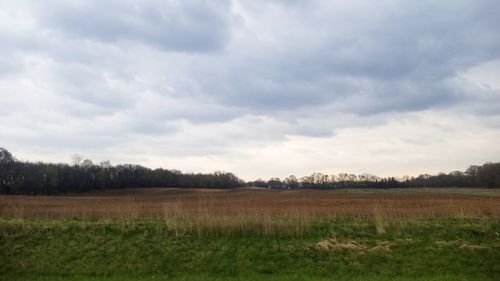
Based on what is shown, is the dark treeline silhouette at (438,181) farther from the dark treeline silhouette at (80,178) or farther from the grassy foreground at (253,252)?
the grassy foreground at (253,252)

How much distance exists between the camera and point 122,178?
139m

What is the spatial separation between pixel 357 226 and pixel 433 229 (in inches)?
121

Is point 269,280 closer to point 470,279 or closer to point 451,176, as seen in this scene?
point 470,279

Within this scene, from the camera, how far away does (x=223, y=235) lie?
818 inches

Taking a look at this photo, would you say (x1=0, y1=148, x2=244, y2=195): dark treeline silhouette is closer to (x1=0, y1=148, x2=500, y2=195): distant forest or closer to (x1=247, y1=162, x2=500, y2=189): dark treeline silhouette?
(x1=0, y1=148, x2=500, y2=195): distant forest

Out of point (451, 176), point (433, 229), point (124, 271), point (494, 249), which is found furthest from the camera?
point (451, 176)

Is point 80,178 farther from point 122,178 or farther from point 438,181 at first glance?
point 438,181

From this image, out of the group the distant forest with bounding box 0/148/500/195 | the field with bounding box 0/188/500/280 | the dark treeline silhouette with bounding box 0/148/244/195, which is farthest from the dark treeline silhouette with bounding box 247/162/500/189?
the field with bounding box 0/188/500/280

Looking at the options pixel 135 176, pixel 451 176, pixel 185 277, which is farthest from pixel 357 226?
pixel 451 176

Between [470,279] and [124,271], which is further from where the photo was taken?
[124,271]

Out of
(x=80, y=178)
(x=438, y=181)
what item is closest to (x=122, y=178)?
(x=80, y=178)

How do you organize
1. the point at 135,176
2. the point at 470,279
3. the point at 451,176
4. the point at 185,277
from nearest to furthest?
the point at 470,279 < the point at 185,277 < the point at 135,176 < the point at 451,176

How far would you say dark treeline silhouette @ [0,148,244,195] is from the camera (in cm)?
10788

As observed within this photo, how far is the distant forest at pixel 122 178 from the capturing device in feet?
358
